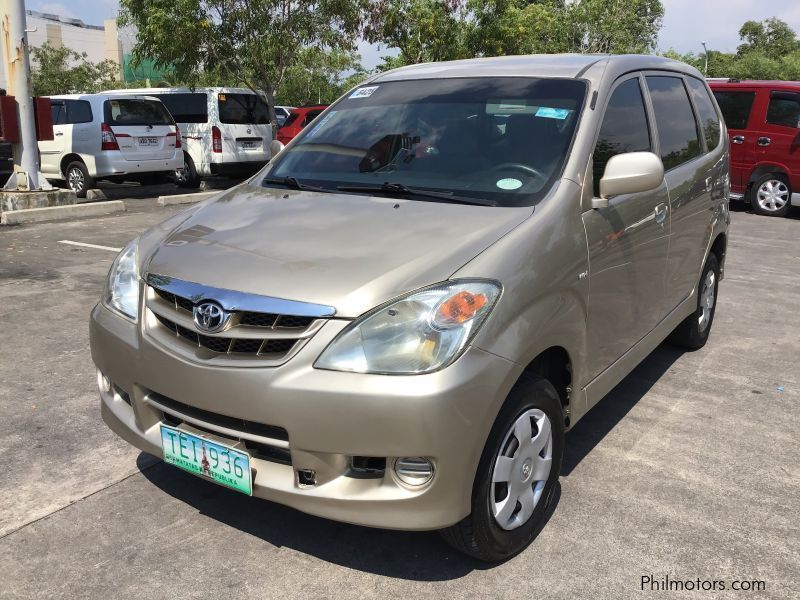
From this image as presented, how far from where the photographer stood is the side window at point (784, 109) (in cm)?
1170

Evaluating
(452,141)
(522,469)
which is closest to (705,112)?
(452,141)

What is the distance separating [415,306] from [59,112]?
1243 centimetres

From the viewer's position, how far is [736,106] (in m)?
12.3

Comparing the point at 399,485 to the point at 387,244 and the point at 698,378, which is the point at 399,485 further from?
the point at 698,378

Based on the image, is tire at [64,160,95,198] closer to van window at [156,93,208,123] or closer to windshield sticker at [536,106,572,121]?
van window at [156,93,208,123]

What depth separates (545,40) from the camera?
32.2m

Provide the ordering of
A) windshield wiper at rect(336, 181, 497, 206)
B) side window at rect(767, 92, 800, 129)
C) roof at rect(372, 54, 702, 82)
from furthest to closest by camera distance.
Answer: side window at rect(767, 92, 800, 129)
roof at rect(372, 54, 702, 82)
windshield wiper at rect(336, 181, 497, 206)

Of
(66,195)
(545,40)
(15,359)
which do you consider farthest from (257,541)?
(545,40)

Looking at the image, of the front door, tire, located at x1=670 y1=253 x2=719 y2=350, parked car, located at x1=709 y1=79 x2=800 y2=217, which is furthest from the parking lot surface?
parked car, located at x1=709 y1=79 x2=800 y2=217

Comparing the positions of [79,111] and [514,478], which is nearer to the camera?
[514,478]

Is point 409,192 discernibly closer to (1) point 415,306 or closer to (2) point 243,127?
(1) point 415,306

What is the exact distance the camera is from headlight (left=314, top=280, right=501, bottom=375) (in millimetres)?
2312

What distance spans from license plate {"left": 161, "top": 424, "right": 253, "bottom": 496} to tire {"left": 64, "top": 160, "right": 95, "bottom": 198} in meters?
11.2

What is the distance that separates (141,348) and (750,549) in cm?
237
